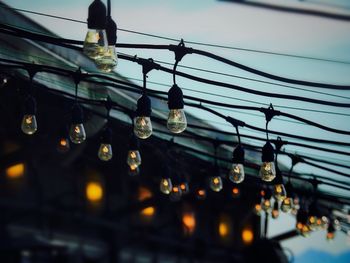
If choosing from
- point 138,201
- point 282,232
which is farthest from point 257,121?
point 282,232

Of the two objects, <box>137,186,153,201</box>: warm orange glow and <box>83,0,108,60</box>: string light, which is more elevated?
<box>83,0,108,60</box>: string light

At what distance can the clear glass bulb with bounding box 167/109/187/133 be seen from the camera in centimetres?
600

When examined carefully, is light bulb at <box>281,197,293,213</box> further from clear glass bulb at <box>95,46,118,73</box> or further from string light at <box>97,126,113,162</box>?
clear glass bulb at <box>95,46,118,73</box>

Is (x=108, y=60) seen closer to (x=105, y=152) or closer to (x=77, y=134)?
(x=77, y=134)

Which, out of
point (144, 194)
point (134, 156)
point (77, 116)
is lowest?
point (144, 194)

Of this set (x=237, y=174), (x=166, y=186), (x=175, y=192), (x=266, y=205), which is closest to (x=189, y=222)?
(x=266, y=205)

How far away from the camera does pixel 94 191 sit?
15.2 metres

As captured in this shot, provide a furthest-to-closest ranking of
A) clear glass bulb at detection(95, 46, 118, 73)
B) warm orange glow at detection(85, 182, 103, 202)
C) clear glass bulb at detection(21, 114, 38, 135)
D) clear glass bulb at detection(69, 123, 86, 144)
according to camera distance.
Answer: warm orange glow at detection(85, 182, 103, 202), clear glass bulb at detection(69, 123, 86, 144), clear glass bulb at detection(21, 114, 38, 135), clear glass bulb at detection(95, 46, 118, 73)

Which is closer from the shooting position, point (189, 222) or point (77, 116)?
point (77, 116)

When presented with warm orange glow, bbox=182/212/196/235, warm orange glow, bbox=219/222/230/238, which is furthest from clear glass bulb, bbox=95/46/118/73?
warm orange glow, bbox=219/222/230/238

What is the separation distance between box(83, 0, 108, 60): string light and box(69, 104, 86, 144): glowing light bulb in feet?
10.8

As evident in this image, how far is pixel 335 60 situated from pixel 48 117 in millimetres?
8077

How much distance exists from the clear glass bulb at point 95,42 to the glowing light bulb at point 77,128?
10.8ft

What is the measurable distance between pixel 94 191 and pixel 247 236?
29.8ft
